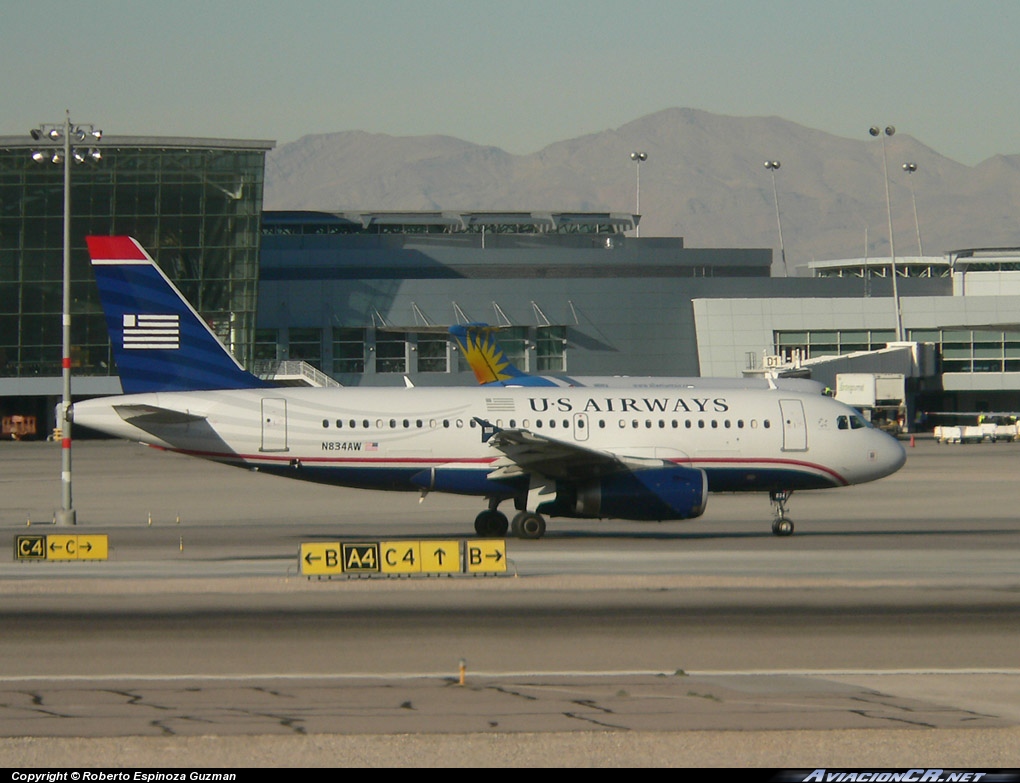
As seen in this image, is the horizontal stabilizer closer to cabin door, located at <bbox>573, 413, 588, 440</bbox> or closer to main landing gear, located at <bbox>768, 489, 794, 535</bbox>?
cabin door, located at <bbox>573, 413, 588, 440</bbox>

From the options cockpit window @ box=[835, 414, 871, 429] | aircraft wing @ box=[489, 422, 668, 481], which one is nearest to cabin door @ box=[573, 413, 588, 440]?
aircraft wing @ box=[489, 422, 668, 481]

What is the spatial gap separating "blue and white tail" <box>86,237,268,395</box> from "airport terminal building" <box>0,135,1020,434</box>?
2580 inches

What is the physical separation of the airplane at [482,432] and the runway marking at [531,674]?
48.3 ft

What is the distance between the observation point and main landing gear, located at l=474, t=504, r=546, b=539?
3300cm

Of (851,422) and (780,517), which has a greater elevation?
(851,422)

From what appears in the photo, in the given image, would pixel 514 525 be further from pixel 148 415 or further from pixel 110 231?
pixel 110 231

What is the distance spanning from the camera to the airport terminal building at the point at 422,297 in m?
97.1

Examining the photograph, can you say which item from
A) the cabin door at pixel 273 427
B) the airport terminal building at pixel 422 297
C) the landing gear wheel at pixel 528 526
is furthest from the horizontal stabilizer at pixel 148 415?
the airport terminal building at pixel 422 297

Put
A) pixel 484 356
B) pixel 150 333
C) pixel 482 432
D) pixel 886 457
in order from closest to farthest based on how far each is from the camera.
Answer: pixel 482 432, pixel 150 333, pixel 886 457, pixel 484 356

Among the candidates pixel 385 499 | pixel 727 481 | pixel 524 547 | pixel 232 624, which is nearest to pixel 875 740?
pixel 232 624

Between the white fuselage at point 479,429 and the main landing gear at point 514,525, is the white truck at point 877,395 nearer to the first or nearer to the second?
the white fuselage at point 479,429

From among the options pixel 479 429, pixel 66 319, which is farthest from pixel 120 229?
pixel 479 429

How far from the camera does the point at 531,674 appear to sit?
16516 mm

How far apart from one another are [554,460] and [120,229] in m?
72.0
